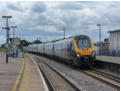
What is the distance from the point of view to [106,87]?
12.3 meters

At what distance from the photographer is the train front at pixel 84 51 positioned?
20.5 m

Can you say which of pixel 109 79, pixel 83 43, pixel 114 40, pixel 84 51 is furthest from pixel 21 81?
pixel 114 40

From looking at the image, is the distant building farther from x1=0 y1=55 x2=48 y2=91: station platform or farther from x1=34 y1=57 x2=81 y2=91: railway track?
x1=0 y1=55 x2=48 y2=91: station platform

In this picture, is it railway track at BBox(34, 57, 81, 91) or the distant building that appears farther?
the distant building

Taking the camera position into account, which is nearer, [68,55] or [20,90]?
[20,90]

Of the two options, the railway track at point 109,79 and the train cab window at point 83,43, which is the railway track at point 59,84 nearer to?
the railway track at point 109,79

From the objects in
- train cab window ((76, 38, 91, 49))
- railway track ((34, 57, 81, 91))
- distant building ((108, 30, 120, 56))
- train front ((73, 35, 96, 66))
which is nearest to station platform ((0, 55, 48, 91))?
railway track ((34, 57, 81, 91))

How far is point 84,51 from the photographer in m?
20.9

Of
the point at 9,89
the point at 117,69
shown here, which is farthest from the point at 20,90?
the point at 117,69

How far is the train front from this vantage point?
807 inches

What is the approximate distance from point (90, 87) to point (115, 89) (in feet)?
4.30

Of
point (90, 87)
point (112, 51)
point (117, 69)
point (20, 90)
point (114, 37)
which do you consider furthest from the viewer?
point (114, 37)

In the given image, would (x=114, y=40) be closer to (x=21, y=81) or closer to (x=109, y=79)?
(x=109, y=79)

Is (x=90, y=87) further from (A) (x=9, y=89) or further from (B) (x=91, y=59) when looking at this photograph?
(B) (x=91, y=59)
